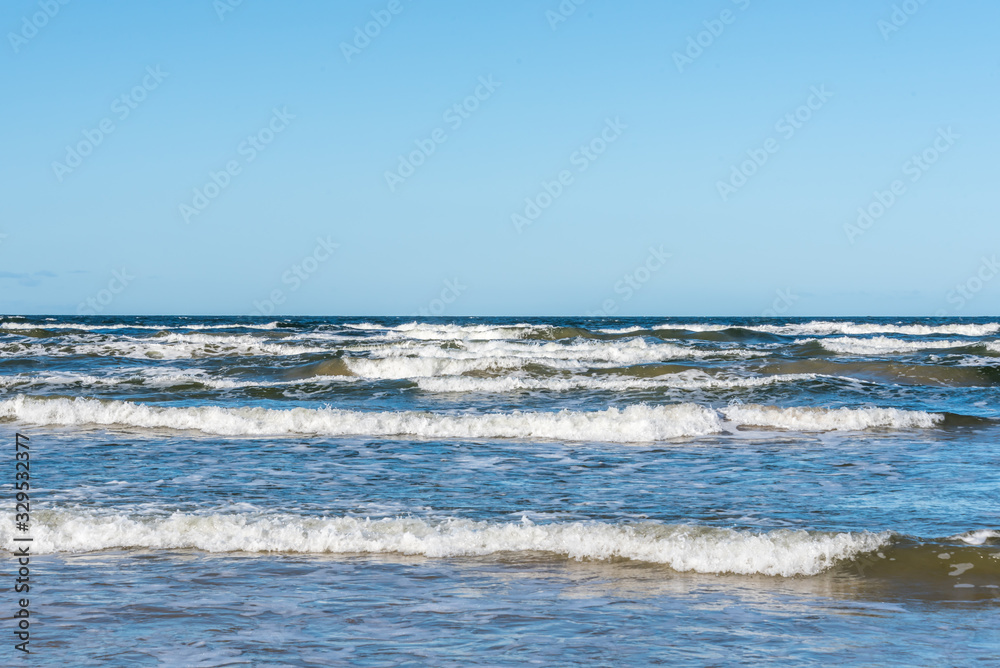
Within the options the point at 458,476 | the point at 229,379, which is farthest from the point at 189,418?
the point at 229,379

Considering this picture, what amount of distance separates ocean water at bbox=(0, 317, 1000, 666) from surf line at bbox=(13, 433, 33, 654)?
7 cm

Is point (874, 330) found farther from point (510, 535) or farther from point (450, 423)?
point (510, 535)

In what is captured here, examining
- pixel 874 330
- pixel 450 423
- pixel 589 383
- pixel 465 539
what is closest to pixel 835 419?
pixel 450 423

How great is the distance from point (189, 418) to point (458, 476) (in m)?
6.10

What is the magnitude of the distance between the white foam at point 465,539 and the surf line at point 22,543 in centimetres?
7

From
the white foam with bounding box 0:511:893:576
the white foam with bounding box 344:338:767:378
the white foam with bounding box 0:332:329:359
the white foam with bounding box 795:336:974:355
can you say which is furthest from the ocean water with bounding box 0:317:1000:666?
the white foam with bounding box 795:336:974:355

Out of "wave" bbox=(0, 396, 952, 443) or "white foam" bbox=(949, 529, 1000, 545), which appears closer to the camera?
"white foam" bbox=(949, 529, 1000, 545)

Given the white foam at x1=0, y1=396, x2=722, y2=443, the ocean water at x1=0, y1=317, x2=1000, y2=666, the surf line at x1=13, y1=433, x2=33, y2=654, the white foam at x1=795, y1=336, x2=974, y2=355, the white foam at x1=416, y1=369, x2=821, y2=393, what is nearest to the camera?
the ocean water at x1=0, y1=317, x2=1000, y2=666

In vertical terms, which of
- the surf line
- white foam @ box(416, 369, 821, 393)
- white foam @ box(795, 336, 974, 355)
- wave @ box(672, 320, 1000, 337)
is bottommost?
the surf line

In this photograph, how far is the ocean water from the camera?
14.2 feet

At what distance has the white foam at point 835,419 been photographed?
42.1 ft

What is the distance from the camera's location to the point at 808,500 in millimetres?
7641

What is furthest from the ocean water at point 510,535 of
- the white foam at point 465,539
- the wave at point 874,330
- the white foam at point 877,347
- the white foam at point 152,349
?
the wave at point 874,330

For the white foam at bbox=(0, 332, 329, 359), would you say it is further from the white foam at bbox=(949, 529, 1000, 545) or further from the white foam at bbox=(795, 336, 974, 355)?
the white foam at bbox=(949, 529, 1000, 545)
